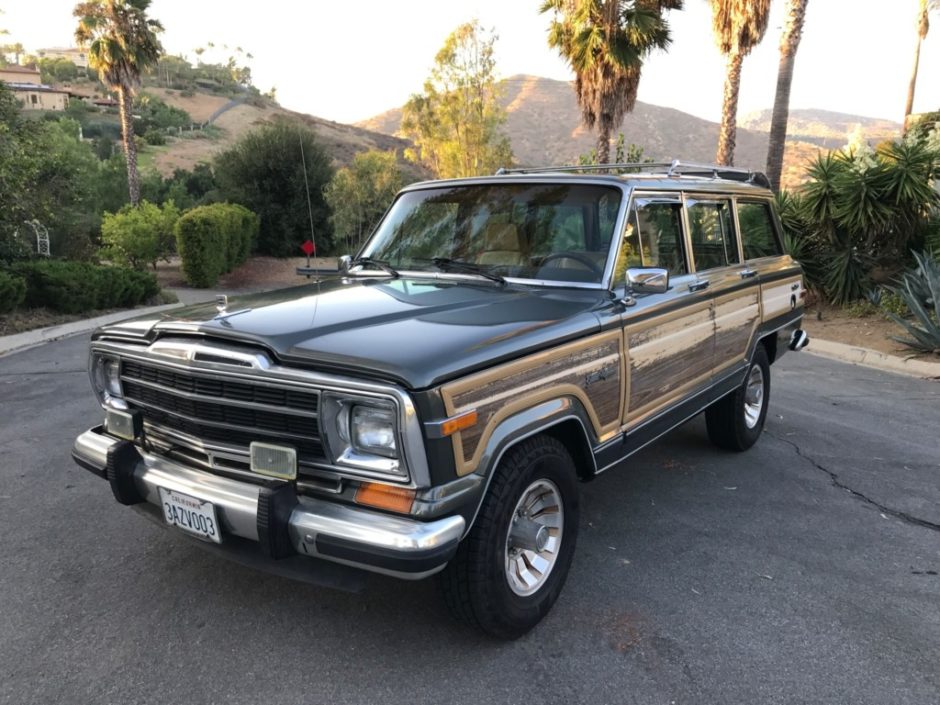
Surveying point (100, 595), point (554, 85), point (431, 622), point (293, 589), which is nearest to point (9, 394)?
point (100, 595)

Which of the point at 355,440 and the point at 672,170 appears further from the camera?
the point at 672,170

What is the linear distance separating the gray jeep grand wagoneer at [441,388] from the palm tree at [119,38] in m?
25.1

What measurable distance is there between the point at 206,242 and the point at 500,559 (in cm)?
1989

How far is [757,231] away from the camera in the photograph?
17.0 ft

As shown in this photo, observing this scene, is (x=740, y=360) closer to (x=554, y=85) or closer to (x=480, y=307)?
(x=480, y=307)

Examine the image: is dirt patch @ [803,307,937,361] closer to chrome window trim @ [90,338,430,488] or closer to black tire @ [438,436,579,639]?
black tire @ [438,436,579,639]

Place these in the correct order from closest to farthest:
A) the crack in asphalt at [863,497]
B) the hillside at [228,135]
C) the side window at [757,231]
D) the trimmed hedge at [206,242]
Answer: the crack in asphalt at [863,497] → the side window at [757,231] → the trimmed hedge at [206,242] → the hillside at [228,135]

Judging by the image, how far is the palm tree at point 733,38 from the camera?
47.5ft

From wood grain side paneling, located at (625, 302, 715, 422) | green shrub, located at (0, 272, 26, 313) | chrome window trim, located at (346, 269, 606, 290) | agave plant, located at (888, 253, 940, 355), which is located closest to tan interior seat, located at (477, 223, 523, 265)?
chrome window trim, located at (346, 269, 606, 290)

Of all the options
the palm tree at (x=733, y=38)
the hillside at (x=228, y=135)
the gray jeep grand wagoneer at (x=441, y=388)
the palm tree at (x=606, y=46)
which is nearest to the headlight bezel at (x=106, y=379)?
the gray jeep grand wagoneer at (x=441, y=388)

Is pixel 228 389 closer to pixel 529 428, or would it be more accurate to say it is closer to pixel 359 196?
pixel 529 428

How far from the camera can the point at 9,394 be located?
22.7ft

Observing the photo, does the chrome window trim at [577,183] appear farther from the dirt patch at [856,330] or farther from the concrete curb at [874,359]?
the dirt patch at [856,330]

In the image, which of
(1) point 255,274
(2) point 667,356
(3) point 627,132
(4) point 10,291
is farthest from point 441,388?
(3) point 627,132
